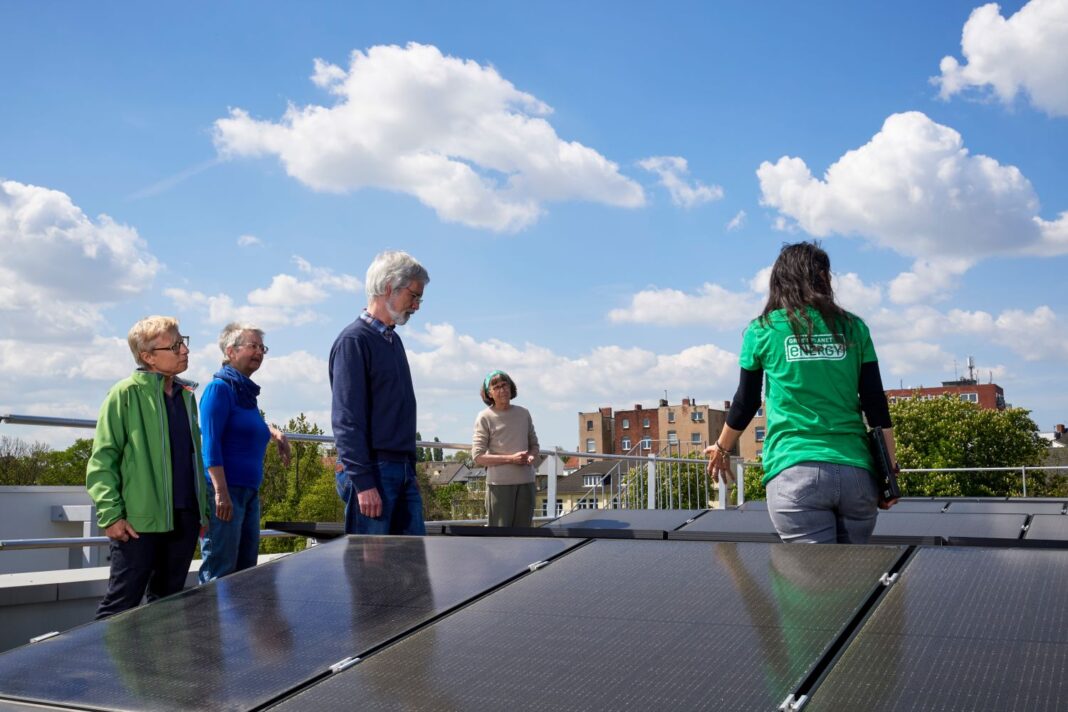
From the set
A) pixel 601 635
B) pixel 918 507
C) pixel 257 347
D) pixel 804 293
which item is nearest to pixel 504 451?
pixel 257 347

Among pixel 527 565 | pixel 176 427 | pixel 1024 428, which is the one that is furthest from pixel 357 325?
pixel 1024 428

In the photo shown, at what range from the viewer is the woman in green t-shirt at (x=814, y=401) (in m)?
3.37

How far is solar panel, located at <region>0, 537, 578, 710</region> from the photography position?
2.27 metres

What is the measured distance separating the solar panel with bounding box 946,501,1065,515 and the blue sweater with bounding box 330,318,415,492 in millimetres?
5101

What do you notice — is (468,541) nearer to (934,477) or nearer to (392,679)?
(392,679)

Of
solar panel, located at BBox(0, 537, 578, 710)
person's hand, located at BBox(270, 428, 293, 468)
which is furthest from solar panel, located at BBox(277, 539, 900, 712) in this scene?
person's hand, located at BBox(270, 428, 293, 468)

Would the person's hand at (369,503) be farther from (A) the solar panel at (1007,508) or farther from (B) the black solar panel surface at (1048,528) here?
(A) the solar panel at (1007,508)

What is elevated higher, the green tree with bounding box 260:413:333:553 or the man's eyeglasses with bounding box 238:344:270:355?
the man's eyeglasses with bounding box 238:344:270:355

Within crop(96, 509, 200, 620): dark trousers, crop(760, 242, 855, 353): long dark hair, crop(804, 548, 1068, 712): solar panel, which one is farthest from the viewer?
crop(96, 509, 200, 620): dark trousers

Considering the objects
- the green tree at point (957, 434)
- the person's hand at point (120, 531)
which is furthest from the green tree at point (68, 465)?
the green tree at point (957, 434)

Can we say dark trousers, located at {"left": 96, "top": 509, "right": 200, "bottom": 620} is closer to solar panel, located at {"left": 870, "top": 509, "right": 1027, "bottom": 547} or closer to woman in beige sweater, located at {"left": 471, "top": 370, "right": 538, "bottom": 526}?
woman in beige sweater, located at {"left": 471, "top": 370, "right": 538, "bottom": 526}

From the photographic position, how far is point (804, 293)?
11.7 ft

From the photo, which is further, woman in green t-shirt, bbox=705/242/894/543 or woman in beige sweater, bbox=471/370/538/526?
woman in beige sweater, bbox=471/370/538/526

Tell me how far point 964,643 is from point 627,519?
5024mm
